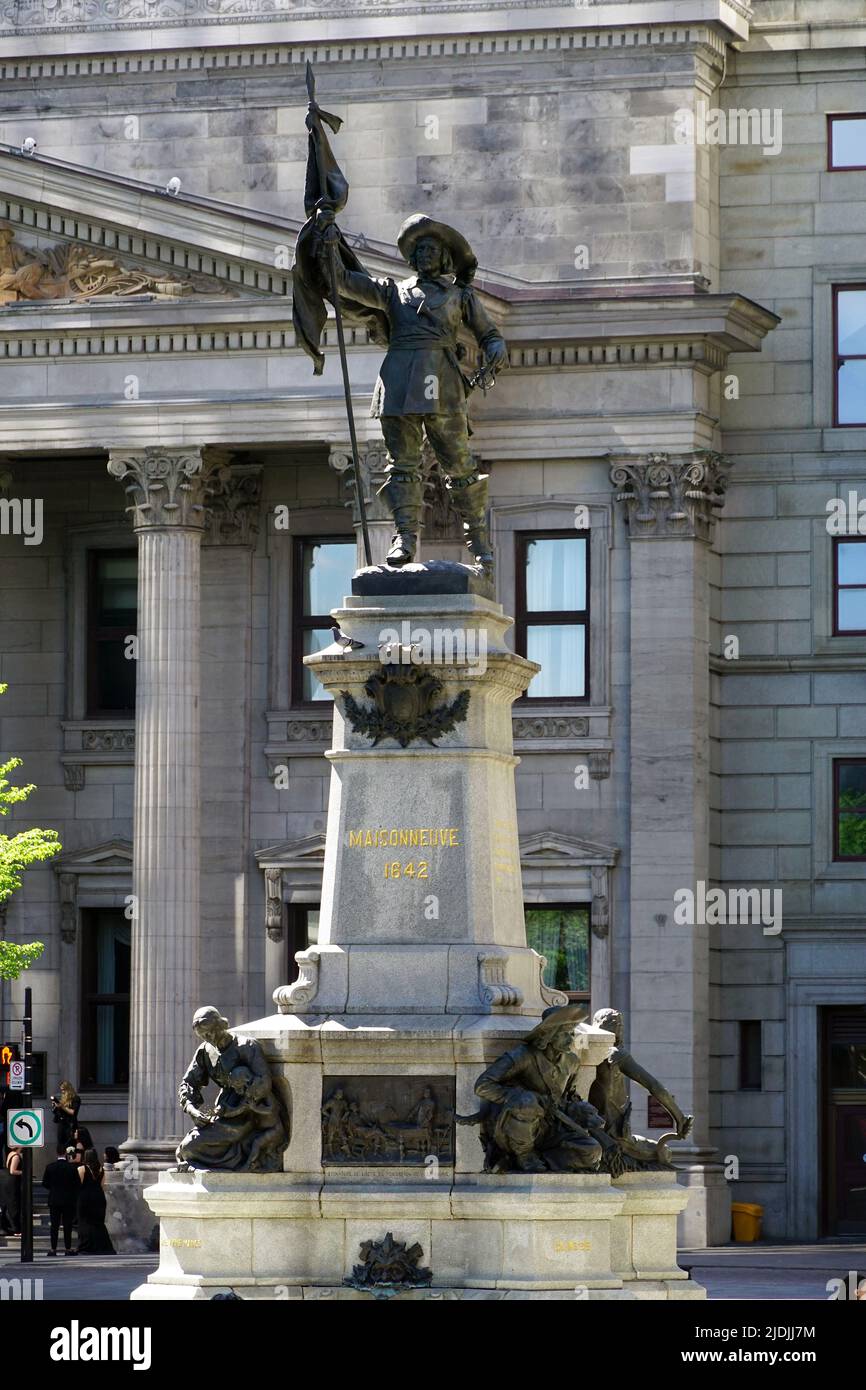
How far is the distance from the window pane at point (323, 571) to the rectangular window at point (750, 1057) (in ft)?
29.8

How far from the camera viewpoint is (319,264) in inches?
1005

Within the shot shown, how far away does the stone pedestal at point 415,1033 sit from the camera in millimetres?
23328

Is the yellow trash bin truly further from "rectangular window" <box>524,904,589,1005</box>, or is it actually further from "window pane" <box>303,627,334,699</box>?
"window pane" <box>303,627,334,699</box>

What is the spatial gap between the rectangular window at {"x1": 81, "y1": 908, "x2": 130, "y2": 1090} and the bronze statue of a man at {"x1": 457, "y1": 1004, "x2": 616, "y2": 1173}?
30034mm

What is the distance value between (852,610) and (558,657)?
4856mm

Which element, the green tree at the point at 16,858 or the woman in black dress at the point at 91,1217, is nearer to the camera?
the woman in black dress at the point at 91,1217

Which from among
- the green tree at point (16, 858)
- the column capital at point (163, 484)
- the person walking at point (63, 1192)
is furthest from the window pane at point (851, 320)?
the person walking at point (63, 1192)

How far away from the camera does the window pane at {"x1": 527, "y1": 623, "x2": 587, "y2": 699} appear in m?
50.8

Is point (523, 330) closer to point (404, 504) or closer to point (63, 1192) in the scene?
point (63, 1192)

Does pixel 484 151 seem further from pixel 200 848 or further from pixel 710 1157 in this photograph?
pixel 710 1157

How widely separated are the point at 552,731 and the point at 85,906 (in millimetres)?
8216

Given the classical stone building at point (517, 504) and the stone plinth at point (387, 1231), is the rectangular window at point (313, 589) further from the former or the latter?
the stone plinth at point (387, 1231)
